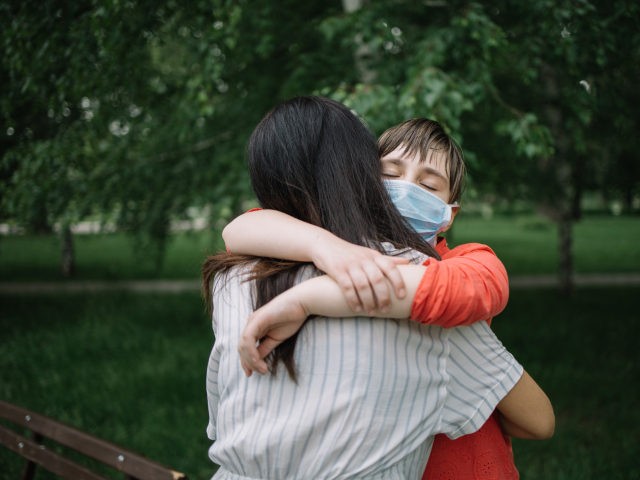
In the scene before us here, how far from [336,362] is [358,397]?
3.0 inches

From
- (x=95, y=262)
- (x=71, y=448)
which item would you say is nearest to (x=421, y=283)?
(x=71, y=448)

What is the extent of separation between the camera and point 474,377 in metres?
1.18

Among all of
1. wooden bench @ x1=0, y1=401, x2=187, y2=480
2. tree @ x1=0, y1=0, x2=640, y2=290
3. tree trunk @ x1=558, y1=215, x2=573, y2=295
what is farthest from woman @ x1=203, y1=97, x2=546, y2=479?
tree trunk @ x1=558, y1=215, x2=573, y2=295

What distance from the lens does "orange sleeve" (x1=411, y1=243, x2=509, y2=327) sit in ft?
3.43

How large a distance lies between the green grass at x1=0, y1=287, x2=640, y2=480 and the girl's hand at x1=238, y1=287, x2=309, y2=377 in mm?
3135

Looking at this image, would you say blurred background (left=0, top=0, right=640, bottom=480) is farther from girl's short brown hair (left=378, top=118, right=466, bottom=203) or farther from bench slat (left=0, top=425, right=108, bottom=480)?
girl's short brown hair (left=378, top=118, right=466, bottom=203)

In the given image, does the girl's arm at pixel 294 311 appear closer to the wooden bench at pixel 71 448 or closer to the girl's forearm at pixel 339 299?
the girl's forearm at pixel 339 299

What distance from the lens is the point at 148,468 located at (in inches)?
80.6

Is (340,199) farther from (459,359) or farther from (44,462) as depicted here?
(44,462)

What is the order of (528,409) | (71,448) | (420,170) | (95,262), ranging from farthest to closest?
1. (95,262)
2. (71,448)
3. (420,170)
4. (528,409)

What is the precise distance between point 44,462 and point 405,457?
209cm

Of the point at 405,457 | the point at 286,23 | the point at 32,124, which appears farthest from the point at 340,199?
the point at 32,124

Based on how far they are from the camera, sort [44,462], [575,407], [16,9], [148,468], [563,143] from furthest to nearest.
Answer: [563,143]
[575,407]
[16,9]
[44,462]
[148,468]

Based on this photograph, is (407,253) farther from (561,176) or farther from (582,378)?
(561,176)
